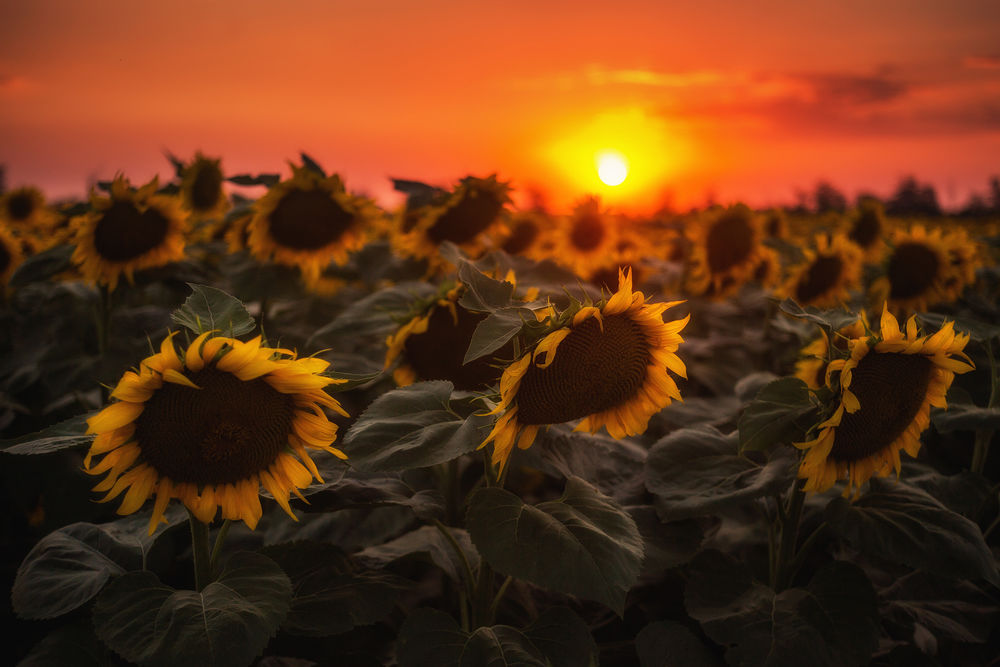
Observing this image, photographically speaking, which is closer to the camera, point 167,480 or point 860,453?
point 167,480

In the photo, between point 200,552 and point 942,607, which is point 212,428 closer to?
point 200,552

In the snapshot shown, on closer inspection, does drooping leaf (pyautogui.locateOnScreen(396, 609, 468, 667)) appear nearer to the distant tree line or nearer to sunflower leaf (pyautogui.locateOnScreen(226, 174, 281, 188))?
sunflower leaf (pyautogui.locateOnScreen(226, 174, 281, 188))

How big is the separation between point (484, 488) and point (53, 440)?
848mm

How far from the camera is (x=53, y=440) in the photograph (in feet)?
4.63

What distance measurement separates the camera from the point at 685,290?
5477 mm

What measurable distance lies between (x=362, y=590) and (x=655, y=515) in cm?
79

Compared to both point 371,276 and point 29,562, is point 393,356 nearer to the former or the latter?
point 29,562

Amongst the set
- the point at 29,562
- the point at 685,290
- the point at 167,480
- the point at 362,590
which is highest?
the point at 167,480

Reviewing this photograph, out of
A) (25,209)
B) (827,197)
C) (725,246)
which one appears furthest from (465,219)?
(827,197)

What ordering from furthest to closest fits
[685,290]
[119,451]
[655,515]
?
[685,290] < [655,515] < [119,451]

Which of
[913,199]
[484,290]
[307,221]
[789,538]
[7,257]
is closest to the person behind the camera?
[484,290]

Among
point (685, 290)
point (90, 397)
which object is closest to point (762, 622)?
point (90, 397)

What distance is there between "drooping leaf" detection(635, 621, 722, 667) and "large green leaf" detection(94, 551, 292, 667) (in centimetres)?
93

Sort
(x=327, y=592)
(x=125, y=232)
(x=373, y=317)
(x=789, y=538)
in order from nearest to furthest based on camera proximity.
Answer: (x=327, y=592) < (x=789, y=538) < (x=373, y=317) < (x=125, y=232)
